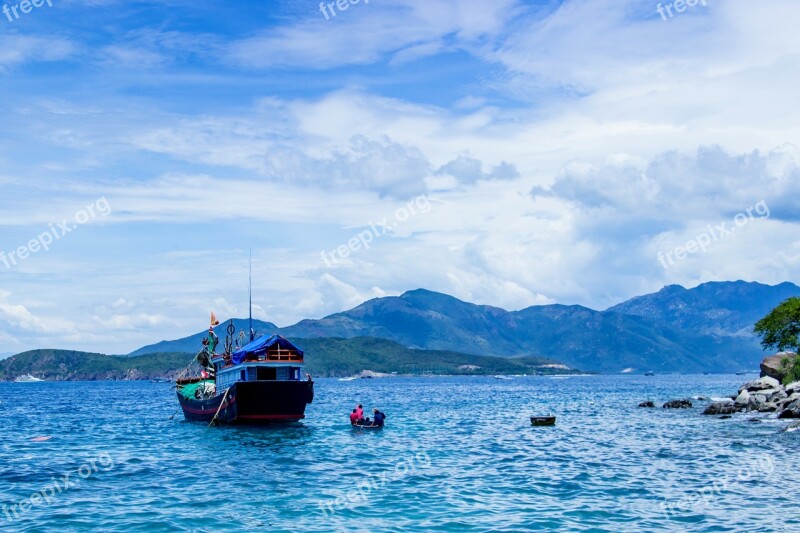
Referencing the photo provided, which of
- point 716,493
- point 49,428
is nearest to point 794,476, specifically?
point 716,493

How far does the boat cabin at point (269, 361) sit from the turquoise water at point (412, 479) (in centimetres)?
521

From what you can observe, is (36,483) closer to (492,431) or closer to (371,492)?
(371,492)

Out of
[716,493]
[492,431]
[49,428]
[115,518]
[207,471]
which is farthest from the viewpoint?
[49,428]

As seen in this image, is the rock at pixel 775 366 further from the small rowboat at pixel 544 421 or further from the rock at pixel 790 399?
the small rowboat at pixel 544 421

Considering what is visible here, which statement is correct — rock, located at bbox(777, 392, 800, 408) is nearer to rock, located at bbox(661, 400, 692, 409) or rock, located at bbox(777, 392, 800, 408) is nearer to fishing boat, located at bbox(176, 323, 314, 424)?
rock, located at bbox(661, 400, 692, 409)

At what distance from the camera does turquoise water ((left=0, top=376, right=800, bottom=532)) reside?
32.1m

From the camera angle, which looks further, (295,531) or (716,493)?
(716,493)

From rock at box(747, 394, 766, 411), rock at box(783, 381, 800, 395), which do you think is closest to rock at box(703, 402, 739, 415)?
rock at box(747, 394, 766, 411)

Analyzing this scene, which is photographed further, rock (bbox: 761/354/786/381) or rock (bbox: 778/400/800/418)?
rock (bbox: 761/354/786/381)

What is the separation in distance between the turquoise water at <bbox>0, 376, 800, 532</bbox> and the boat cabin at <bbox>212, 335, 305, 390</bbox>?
205 inches

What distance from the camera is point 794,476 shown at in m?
40.2

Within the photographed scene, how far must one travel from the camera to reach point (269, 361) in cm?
7212

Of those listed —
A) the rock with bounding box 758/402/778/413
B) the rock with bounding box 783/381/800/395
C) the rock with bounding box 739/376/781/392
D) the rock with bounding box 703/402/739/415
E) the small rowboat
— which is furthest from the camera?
the rock with bounding box 739/376/781/392

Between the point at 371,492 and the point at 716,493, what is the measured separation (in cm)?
1692
